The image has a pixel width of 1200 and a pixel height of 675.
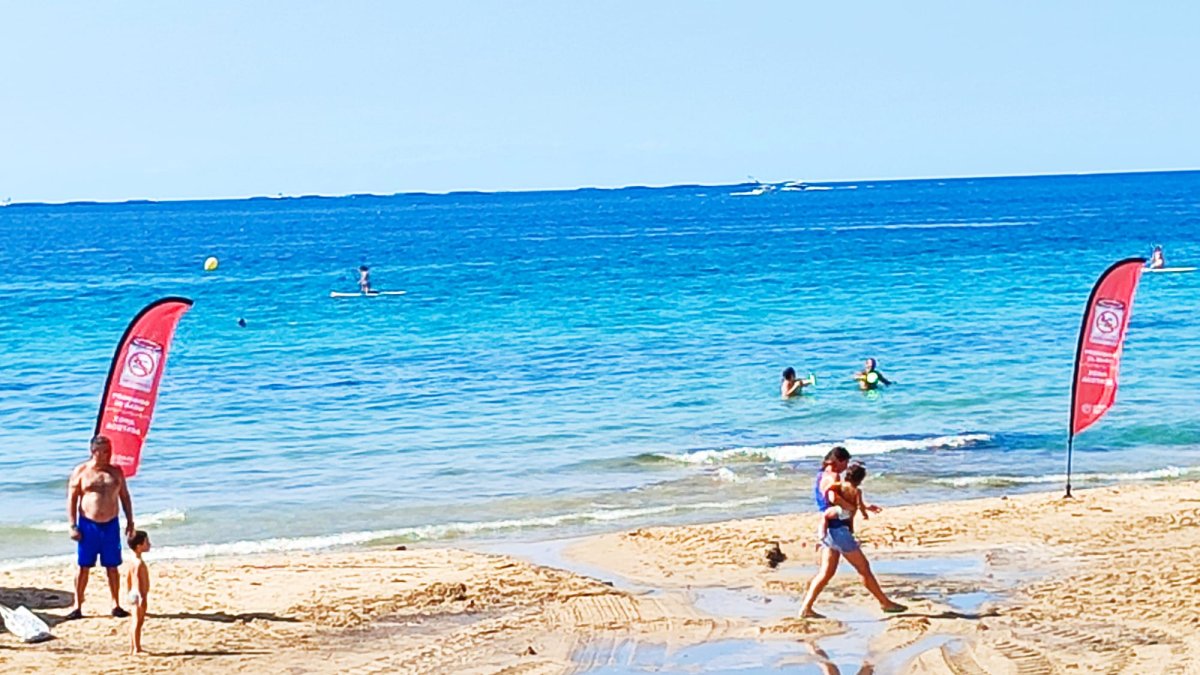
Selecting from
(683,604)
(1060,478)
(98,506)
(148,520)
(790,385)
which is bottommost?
(1060,478)

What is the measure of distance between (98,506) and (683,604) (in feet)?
15.1

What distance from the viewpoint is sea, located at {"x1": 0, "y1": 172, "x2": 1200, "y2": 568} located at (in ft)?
63.7

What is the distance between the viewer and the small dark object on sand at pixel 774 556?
→ 1462 cm

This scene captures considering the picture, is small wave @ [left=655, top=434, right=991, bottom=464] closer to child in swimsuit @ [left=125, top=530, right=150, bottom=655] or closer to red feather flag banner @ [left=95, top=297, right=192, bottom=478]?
red feather flag banner @ [left=95, top=297, right=192, bottom=478]

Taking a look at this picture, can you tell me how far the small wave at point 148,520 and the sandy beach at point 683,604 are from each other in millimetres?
2358

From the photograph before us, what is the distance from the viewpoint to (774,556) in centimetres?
1479

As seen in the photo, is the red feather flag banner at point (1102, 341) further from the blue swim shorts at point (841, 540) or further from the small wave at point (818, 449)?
the blue swim shorts at point (841, 540)

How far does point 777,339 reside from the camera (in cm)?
3728

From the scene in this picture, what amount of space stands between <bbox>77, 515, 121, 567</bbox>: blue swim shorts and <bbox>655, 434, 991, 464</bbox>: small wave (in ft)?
34.3

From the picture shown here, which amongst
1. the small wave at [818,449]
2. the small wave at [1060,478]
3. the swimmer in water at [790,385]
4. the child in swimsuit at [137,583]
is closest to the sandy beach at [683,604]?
the child in swimsuit at [137,583]

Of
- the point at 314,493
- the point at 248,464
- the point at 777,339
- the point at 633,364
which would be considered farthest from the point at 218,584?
the point at 777,339

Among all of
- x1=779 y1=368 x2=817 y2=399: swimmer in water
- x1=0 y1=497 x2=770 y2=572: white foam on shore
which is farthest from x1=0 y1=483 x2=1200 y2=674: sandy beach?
x1=779 y1=368 x2=817 y2=399: swimmer in water

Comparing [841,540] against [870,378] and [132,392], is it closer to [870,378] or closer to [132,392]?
[132,392]

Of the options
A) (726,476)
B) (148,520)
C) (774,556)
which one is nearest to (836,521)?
(774,556)
